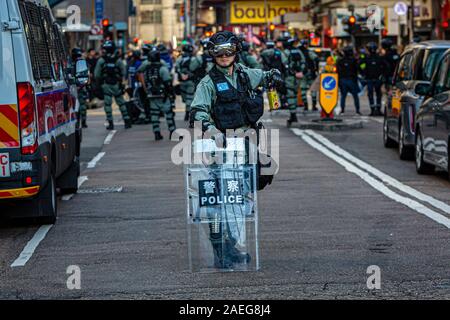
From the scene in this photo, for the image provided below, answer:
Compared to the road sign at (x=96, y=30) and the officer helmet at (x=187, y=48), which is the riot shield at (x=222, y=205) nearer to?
the officer helmet at (x=187, y=48)

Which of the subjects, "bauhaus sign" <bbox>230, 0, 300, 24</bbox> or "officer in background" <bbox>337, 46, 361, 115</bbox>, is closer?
"officer in background" <bbox>337, 46, 361, 115</bbox>

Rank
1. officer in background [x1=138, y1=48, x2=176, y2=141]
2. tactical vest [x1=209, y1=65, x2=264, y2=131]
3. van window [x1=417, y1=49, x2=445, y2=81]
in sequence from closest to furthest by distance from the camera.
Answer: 1. tactical vest [x1=209, y1=65, x2=264, y2=131]
2. van window [x1=417, y1=49, x2=445, y2=81]
3. officer in background [x1=138, y1=48, x2=176, y2=141]

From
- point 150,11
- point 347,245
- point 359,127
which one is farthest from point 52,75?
point 150,11

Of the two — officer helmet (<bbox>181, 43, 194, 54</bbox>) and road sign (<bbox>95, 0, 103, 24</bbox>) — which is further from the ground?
road sign (<bbox>95, 0, 103, 24</bbox>)

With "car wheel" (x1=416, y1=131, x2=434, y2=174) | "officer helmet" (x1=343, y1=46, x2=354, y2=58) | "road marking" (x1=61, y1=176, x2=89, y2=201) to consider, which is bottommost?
"road marking" (x1=61, y1=176, x2=89, y2=201)

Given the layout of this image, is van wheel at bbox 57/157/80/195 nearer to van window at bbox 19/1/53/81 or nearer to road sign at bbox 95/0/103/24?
van window at bbox 19/1/53/81

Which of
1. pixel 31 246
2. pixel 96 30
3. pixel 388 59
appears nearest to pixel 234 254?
pixel 31 246

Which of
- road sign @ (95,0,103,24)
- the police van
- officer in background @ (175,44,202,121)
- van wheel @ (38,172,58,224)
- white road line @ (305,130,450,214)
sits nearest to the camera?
the police van

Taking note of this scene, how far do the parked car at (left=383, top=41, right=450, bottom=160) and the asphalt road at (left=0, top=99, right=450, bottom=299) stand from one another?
1.47 ft

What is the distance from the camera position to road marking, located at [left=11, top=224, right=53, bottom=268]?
34.9ft

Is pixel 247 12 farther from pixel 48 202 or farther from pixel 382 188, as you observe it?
pixel 48 202

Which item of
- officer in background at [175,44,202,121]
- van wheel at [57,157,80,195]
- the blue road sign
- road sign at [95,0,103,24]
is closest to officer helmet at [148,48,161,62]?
officer in background at [175,44,202,121]

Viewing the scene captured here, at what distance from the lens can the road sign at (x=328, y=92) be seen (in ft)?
95.8

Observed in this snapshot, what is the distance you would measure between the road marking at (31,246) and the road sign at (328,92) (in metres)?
16.8
